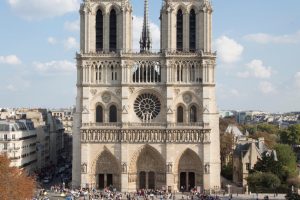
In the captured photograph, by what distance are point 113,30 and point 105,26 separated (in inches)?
50.2

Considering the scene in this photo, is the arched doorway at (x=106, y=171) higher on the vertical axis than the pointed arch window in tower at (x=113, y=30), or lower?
lower

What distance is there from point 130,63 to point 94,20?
7.64 meters

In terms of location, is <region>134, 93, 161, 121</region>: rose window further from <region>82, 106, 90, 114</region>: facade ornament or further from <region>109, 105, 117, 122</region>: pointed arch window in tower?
<region>82, 106, 90, 114</region>: facade ornament

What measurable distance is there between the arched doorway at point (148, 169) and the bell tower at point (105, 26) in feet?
45.5

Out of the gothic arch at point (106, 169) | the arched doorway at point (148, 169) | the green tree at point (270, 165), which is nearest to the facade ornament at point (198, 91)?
the arched doorway at point (148, 169)

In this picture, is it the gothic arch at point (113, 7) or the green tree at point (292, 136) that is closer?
the gothic arch at point (113, 7)

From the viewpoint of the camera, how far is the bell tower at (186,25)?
8238cm

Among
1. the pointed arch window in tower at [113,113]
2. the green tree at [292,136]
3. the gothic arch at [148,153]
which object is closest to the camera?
the gothic arch at [148,153]

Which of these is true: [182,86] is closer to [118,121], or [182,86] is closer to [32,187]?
[118,121]

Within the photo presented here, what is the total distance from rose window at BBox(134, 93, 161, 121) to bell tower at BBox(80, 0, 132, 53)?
667 centimetres

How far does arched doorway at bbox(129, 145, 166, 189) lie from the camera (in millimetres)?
82188

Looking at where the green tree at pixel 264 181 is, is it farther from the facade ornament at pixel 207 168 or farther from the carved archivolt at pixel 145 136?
the carved archivolt at pixel 145 136

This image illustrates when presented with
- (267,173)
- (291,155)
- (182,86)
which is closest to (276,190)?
(267,173)

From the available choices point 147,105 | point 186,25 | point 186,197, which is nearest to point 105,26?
point 186,25
